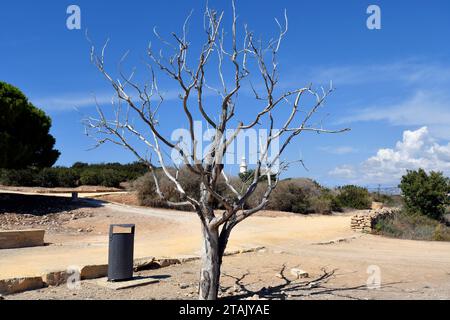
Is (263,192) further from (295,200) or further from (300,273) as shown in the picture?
(300,273)

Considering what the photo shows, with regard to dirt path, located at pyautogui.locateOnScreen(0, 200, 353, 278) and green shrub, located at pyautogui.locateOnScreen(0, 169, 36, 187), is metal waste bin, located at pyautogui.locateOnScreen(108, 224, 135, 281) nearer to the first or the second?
dirt path, located at pyautogui.locateOnScreen(0, 200, 353, 278)

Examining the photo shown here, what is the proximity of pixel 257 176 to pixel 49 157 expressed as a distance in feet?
71.1

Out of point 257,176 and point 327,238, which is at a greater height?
point 257,176

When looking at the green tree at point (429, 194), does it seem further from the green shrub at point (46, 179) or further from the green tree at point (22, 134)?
the green shrub at point (46, 179)

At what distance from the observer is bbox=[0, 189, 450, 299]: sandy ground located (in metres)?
7.87

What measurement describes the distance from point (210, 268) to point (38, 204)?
689 inches

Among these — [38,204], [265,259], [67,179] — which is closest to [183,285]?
[265,259]

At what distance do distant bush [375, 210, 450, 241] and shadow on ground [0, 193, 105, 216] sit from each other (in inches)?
517

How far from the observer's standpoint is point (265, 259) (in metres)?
11.4
